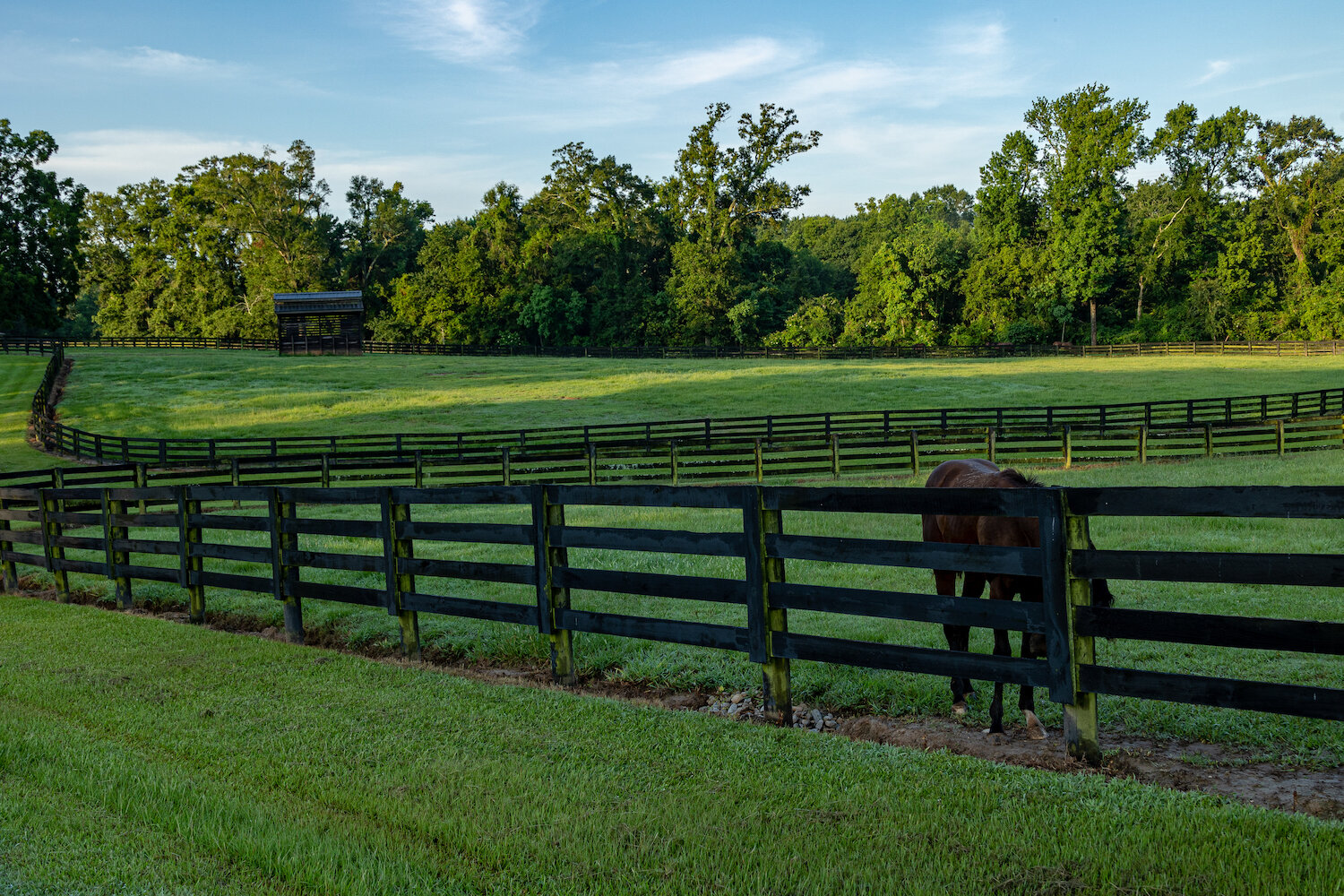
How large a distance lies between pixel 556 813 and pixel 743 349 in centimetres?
6706

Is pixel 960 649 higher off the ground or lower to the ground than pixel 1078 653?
lower

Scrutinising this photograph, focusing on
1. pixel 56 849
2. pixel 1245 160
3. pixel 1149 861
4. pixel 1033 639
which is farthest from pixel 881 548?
pixel 1245 160

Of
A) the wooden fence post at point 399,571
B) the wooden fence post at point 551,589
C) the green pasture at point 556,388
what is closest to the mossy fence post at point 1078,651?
the wooden fence post at point 551,589

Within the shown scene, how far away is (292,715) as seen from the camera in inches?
208

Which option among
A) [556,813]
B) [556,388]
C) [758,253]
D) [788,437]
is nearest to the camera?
[556,813]

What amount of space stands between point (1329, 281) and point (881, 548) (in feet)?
274

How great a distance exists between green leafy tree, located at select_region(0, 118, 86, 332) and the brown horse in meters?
60.1

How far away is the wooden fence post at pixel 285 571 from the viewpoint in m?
7.90

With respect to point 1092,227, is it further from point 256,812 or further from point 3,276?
point 256,812

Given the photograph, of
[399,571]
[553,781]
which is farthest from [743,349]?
[553,781]

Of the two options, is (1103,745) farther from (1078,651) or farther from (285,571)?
(285,571)

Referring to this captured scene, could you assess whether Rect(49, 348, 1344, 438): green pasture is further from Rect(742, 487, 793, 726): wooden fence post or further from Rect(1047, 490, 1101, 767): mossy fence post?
Rect(1047, 490, 1101, 767): mossy fence post

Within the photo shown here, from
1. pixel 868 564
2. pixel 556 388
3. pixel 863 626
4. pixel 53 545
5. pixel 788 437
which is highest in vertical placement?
pixel 868 564

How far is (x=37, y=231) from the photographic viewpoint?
5453 cm
